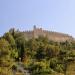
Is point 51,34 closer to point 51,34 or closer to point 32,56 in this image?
point 51,34

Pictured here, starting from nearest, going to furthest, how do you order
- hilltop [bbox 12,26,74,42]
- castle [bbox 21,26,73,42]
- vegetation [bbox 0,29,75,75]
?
vegetation [bbox 0,29,75,75] → castle [bbox 21,26,73,42] → hilltop [bbox 12,26,74,42]

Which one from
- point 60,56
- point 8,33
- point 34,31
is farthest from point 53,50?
point 34,31

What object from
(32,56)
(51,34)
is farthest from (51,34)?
(32,56)

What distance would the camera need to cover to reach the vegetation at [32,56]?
34.6 metres

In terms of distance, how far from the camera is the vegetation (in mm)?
34625

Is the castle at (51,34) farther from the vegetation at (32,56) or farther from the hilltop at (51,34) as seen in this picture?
the vegetation at (32,56)

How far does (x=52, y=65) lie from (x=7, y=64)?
240 inches

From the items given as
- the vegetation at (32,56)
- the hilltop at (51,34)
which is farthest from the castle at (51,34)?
the vegetation at (32,56)

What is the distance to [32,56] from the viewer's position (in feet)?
146

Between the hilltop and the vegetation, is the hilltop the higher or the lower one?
the higher one

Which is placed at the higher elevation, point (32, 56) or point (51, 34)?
point (51, 34)

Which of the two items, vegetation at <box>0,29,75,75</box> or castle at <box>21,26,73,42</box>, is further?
castle at <box>21,26,73,42</box>

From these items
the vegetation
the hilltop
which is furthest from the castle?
the vegetation

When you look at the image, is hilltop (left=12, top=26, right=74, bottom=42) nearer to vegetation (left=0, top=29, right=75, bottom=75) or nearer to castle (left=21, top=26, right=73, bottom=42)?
castle (left=21, top=26, right=73, bottom=42)
